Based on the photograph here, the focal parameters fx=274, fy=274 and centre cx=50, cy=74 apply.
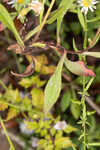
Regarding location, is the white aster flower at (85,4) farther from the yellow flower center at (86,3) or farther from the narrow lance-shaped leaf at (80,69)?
the narrow lance-shaped leaf at (80,69)

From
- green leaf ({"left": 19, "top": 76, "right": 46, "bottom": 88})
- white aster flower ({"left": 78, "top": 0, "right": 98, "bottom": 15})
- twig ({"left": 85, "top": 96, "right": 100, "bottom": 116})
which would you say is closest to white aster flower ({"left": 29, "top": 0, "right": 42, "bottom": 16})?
white aster flower ({"left": 78, "top": 0, "right": 98, "bottom": 15})

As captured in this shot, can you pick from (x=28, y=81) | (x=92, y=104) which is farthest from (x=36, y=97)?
(x=92, y=104)

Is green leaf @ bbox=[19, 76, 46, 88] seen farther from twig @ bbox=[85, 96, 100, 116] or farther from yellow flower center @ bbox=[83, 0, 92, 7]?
yellow flower center @ bbox=[83, 0, 92, 7]

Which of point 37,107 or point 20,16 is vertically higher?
point 20,16

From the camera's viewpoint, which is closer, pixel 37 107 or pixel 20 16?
pixel 20 16

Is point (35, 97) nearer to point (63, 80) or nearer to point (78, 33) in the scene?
point (63, 80)

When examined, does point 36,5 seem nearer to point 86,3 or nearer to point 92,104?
point 86,3

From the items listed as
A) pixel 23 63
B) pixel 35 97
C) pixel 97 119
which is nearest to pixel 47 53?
pixel 23 63

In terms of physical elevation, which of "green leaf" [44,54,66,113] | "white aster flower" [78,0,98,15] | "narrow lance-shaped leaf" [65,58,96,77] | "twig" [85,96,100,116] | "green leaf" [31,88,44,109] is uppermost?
"white aster flower" [78,0,98,15]

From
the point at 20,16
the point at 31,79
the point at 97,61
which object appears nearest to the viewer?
the point at 20,16

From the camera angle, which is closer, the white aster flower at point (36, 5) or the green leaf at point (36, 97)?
the white aster flower at point (36, 5)

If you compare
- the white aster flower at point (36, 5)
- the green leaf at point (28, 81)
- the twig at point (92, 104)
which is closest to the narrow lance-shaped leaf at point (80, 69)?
the white aster flower at point (36, 5)
